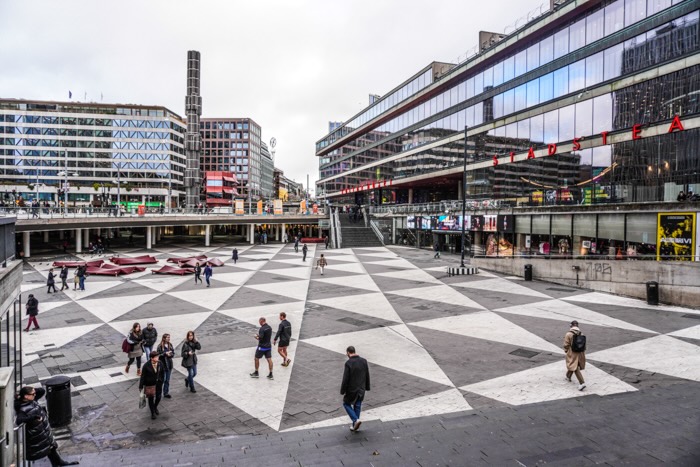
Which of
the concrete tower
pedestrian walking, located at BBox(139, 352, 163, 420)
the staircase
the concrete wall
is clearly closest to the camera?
pedestrian walking, located at BBox(139, 352, 163, 420)

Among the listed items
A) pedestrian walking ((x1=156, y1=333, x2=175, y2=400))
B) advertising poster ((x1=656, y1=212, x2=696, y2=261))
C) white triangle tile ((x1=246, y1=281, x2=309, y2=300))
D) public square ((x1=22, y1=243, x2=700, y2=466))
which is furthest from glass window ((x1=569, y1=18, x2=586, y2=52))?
pedestrian walking ((x1=156, y1=333, x2=175, y2=400))

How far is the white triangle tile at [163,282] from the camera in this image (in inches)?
974

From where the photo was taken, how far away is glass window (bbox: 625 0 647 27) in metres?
25.1

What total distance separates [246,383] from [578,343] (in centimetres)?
775

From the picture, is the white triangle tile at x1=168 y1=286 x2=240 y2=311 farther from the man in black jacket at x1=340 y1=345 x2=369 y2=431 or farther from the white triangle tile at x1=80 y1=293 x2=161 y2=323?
the man in black jacket at x1=340 y1=345 x2=369 y2=431

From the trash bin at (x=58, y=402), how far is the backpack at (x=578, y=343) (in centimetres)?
1070

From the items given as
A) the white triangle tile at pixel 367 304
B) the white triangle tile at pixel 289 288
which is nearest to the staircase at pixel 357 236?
the white triangle tile at pixel 289 288

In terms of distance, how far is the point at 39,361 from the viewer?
12523 mm

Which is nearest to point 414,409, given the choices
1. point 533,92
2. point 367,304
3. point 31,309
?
point 367,304

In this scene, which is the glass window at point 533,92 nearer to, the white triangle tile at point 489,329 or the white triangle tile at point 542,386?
the white triangle tile at point 489,329

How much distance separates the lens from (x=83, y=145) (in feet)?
332

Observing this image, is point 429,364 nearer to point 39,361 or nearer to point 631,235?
point 39,361

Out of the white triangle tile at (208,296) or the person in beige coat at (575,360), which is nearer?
the person in beige coat at (575,360)

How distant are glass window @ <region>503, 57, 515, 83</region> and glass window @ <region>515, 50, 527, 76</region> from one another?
0.43m
